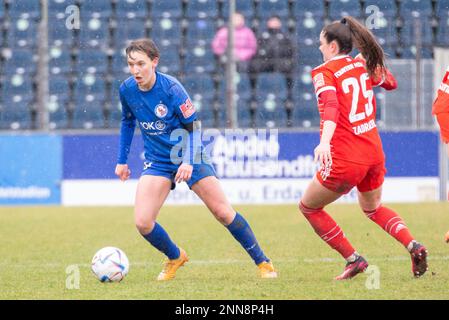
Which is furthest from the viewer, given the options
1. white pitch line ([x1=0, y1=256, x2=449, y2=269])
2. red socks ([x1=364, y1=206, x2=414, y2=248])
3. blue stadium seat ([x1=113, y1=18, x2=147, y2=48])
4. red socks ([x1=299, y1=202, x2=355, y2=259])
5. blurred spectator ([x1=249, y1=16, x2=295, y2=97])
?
blue stadium seat ([x1=113, y1=18, x2=147, y2=48])

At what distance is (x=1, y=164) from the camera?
49.5 feet

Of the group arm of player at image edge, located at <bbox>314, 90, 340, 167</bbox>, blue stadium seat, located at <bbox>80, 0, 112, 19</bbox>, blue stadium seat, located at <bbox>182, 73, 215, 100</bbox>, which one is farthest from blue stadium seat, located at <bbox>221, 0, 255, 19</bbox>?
arm of player at image edge, located at <bbox>314, 90, 340, 167</bbox>

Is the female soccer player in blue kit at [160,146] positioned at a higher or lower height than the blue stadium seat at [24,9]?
lower

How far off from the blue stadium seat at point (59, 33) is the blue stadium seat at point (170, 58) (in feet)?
4.92

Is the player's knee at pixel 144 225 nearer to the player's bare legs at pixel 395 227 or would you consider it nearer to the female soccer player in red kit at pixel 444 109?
the player's bare legs at pixel 395 227

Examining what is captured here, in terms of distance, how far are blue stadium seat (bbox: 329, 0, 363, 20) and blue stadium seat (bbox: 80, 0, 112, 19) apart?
3576mm

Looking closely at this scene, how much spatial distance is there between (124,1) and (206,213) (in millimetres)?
4901

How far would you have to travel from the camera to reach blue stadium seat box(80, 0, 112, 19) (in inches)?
676

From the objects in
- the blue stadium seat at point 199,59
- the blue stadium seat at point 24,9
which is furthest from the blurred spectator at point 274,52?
the blue stadium seat at point 24,9

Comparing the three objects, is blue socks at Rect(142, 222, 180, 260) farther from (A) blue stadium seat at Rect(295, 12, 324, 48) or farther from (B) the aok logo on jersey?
(A) blue stadium seat at Rect(295, 12, 324, 48)

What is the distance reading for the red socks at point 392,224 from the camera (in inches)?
285
